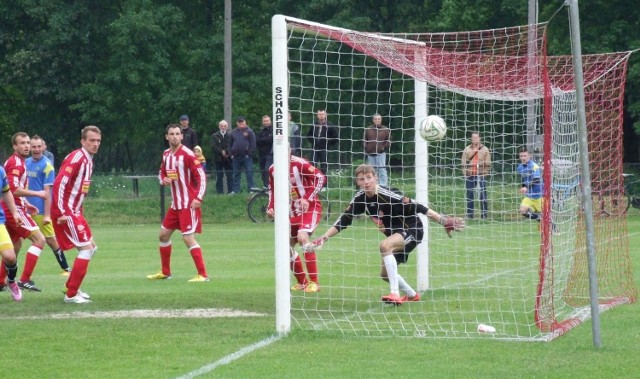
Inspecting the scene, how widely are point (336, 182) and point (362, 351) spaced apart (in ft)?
28.7

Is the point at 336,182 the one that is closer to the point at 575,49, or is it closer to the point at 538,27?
the point at 538,27

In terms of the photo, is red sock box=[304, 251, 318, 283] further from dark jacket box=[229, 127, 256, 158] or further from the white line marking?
dark jacket box=[229, 127, 256, 158]

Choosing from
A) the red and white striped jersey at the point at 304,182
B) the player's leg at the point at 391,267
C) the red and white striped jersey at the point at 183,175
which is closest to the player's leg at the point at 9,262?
the red and white striped jersey at the point at 183,175

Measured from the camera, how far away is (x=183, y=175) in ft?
50.1

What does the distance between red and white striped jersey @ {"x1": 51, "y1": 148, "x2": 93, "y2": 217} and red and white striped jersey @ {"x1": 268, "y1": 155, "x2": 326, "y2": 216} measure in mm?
2183

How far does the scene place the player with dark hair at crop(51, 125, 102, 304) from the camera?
42.2 feet

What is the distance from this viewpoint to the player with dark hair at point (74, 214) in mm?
Answer: 12852

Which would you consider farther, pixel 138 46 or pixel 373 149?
pixel 138 46

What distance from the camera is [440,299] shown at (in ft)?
42.2

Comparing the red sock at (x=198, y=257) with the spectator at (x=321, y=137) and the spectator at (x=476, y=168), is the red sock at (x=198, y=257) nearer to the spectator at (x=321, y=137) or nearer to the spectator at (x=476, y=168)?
the spectator at (x=321, y=137)

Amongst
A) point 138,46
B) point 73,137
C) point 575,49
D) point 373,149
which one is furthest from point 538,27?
point 73,137

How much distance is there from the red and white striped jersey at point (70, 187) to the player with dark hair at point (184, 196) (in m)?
2.15

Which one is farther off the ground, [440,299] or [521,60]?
[521,60]

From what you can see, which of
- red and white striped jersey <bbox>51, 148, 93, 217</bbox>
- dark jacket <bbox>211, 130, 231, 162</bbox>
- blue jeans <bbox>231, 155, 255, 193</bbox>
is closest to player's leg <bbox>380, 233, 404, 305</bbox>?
red and white striped jersey <bbox>51, 148, 93, 217</bbox>
